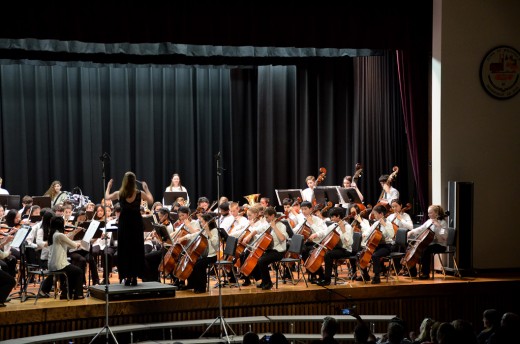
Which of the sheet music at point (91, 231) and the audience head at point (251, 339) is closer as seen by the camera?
the audience head at point (251, 339)

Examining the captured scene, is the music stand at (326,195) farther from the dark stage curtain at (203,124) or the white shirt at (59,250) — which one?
the white shirt at (59,250)

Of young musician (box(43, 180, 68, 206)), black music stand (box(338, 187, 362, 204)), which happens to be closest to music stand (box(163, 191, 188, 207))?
young musician (box(43, 180, 68, 206))

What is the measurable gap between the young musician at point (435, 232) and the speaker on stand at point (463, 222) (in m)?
0.25

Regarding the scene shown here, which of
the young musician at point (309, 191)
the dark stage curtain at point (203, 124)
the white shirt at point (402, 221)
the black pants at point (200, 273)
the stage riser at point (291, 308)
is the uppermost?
the dark stage curtain at point (203, 124)

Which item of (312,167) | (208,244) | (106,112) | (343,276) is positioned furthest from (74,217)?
(312,167)

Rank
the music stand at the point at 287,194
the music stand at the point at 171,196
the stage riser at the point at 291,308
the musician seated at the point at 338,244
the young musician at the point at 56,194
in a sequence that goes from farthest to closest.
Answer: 1. the young musician at the point at 56,194
2. the music stand at the point at 171,196
3. the music stand at the point at 287,194
4. the musician seated at the point at 338,244
5. the stage riser at the point at 291,308

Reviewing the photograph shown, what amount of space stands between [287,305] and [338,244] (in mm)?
1332

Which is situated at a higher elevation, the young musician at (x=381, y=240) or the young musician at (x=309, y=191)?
the young musician at (x=309, y=191)

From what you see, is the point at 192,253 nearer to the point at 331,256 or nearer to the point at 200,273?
the point at 200,273

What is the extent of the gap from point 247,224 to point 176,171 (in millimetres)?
6027

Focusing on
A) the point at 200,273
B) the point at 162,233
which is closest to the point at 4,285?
the point at 162,233

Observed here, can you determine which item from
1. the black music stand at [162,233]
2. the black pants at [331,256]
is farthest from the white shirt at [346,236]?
the black music stand at [162,233]

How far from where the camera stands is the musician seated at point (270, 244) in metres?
11.2

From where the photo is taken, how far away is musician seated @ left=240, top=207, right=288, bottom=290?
11.2 meters
